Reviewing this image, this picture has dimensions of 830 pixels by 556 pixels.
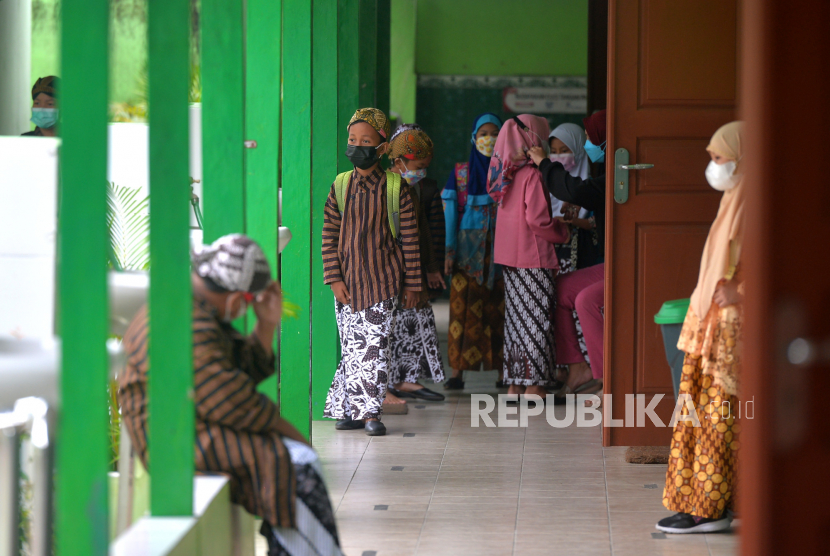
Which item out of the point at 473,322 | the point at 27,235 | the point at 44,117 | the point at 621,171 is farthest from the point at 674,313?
the point at 473,322

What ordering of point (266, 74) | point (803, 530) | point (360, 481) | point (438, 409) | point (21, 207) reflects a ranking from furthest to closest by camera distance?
point (438, 409) < point (360, 481) < point (266, 74) < point (21, 207) < point (803, 530)

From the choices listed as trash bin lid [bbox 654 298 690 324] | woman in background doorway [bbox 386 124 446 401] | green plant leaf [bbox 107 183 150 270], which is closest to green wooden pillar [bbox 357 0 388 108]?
woman in background doorway [bbox 386 124 446 401]

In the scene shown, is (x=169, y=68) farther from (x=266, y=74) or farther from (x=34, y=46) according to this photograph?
(x=34, y=46)

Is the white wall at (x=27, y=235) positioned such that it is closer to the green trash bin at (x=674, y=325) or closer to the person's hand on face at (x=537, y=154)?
the green trash bin at (x=674, y=325)

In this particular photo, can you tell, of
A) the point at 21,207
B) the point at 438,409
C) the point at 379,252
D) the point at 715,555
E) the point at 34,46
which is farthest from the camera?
the point at 438,409

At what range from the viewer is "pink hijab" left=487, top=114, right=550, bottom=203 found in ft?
16.0

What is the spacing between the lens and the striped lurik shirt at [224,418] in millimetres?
1983

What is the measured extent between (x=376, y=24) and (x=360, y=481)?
3399mm

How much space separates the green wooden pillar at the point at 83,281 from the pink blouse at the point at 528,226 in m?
3.50

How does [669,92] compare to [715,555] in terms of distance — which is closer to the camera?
[715,555]

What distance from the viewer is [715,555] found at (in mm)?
2850

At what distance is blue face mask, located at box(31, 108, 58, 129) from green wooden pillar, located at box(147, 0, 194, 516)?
1.72m

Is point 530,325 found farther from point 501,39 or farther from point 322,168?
point 501,39

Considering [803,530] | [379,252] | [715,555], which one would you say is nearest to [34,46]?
[379,252]
